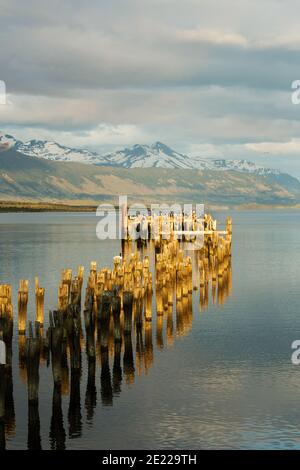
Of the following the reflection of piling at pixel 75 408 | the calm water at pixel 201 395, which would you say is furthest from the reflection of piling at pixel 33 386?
the reflection of piling at pixel 75 408

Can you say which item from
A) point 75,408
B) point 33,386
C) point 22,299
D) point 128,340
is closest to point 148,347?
point 128,340

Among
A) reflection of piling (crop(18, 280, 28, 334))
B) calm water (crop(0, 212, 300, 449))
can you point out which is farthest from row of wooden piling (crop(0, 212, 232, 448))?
calm water (crop(0, 212, 300, 449))

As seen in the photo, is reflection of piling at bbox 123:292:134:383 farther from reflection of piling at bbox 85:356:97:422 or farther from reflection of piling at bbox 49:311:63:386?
reflection of piling at bbox 49:311:63:386

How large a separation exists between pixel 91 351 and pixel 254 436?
9.24 meters

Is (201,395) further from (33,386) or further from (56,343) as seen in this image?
(33,386)

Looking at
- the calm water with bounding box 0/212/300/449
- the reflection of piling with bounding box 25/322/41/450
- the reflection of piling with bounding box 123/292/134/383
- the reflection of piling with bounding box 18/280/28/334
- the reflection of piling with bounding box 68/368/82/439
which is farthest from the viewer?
the reflection of piling with bounding box 18/280/28/334

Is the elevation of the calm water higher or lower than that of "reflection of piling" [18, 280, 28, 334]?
lower

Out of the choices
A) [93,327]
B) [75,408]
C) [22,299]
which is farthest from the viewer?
[22,299]

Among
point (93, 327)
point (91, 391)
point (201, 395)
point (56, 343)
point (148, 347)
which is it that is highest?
point (56, 343)

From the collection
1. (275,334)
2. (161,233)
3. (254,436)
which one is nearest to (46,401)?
(254,436)

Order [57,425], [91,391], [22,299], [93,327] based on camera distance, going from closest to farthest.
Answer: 1. [57,425]
2. [91,391]
3. [93,327]
4. [22,299]

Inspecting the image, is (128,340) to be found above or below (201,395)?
above

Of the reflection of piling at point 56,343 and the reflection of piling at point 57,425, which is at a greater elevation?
the reflection of piling at point 56,343

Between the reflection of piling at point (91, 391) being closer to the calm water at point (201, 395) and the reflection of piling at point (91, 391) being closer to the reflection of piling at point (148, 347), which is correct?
the calm water at point (201, 395)
